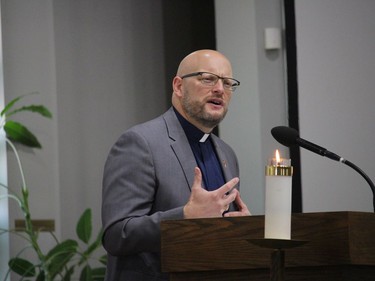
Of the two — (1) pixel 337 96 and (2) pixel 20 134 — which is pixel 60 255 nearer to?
(2) pixel 20 134

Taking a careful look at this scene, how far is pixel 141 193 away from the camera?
2.33 metres

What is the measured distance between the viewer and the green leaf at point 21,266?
4.27 metres

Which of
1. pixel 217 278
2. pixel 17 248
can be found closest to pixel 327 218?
pixel 217 278

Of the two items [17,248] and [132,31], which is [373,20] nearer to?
[132,31]

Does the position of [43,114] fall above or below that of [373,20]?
below

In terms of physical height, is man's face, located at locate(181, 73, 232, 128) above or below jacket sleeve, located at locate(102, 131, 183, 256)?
above

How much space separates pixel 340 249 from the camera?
167cm

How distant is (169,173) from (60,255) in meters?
2.05

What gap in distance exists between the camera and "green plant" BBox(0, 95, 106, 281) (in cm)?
416

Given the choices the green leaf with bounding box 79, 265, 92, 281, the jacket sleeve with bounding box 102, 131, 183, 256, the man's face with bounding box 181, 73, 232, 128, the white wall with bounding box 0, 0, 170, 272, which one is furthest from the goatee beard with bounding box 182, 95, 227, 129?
the white wall with bounding box 0, 0, 170, 272

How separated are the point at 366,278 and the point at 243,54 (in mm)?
2851

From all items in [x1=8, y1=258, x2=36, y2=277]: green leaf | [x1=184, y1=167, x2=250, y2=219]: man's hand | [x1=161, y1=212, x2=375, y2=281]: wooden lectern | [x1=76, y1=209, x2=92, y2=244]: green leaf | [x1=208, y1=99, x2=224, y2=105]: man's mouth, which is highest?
[x1=208, y1=99, x2=224, y2=105]: man's mouth

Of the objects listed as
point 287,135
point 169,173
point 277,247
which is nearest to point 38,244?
point 169,173

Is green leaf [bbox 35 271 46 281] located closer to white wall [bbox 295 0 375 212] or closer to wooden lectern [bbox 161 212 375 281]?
white wall [bbox 295 0 375 212]
